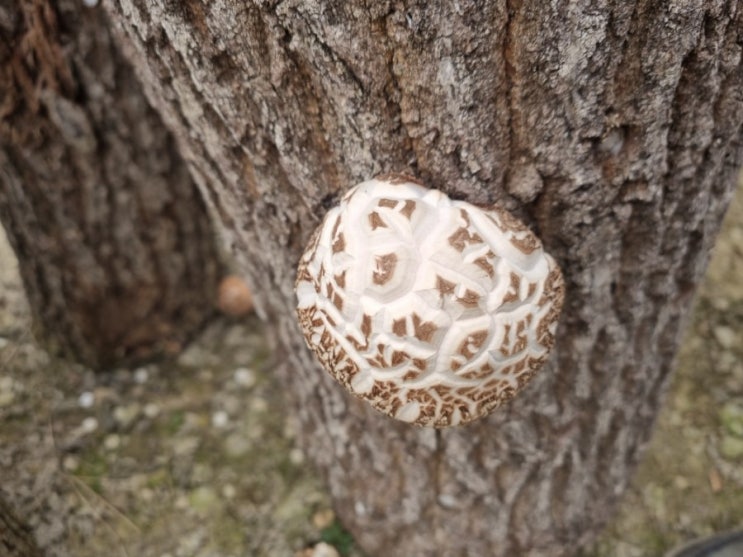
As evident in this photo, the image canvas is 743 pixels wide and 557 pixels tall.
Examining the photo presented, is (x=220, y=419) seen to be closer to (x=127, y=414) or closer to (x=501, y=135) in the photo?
(x=127, y=414)

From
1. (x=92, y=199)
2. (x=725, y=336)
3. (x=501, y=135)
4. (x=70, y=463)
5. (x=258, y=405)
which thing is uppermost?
(x=501, y=135)

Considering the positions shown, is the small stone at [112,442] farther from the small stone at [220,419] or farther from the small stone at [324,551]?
the small stone at [324,551]

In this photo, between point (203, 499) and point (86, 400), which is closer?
point (203, 499)

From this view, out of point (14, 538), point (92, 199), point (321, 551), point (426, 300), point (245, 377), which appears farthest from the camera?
point (245, 377)

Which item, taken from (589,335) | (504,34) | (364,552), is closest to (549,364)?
(589,335)

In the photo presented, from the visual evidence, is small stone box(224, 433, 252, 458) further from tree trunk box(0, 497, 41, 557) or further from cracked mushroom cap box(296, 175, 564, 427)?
cracked mushroom cap box(296, 175, 564, 427)

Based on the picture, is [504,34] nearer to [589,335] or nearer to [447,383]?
[447,383]

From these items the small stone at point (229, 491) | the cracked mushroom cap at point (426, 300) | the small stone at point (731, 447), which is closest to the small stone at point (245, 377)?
the small stone at point (229, 491)

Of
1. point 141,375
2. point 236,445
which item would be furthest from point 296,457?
point 141,375
